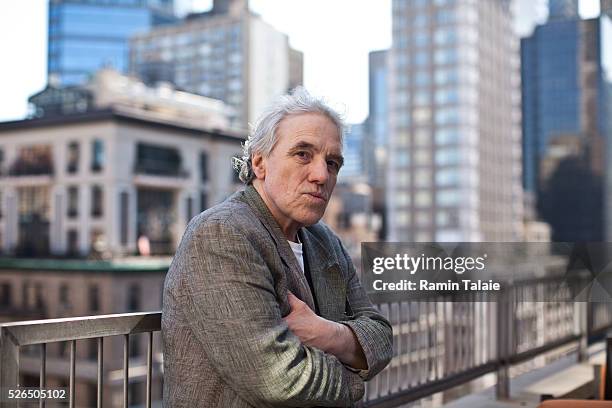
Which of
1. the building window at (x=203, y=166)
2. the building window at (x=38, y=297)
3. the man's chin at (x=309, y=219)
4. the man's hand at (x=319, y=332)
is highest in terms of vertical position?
the building window at (x=203, y=166)

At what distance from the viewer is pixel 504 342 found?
139 inches

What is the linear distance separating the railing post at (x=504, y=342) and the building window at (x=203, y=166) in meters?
53.6

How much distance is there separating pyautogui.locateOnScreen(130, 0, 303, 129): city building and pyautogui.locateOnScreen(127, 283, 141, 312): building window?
24.3 meters

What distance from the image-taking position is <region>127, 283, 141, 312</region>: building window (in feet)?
151

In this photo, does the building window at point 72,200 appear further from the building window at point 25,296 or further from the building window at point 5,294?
the building window at point 5,294

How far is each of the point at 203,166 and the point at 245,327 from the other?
5713 cm

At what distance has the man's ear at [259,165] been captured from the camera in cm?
117

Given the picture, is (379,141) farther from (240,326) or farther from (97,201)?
(240,326)

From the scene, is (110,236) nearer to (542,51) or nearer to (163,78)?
(163,78)

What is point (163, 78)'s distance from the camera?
69.8 m

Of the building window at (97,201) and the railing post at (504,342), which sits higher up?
the building window at (97,201)

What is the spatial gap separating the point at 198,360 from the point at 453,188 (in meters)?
71.4

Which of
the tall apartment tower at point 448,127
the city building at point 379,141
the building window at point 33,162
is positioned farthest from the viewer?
the city building at point 379,141

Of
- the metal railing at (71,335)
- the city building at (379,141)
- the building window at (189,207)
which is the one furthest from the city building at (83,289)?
the metal railing at (71,335)
